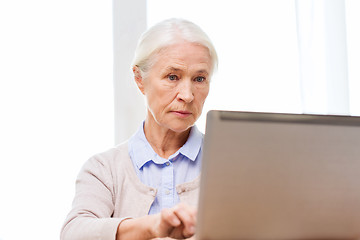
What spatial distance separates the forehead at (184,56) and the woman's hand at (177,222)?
679 mm

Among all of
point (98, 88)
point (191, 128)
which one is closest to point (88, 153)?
point (98, 88)

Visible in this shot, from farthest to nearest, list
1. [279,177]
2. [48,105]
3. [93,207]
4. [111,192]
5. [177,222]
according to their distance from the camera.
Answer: [48,105], [111,192], [93,207], [177,222], [279,177]

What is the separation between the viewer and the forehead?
5.08ft

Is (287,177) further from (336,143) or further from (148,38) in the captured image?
(148,38)

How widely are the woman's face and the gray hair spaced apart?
0.07 feet

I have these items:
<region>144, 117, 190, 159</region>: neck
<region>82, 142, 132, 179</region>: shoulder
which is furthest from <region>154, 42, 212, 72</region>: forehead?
<region>82, 142, 132, 179</region>: shoulder

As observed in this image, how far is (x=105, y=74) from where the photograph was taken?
92.8 inches

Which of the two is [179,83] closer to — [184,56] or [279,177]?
[184,56]

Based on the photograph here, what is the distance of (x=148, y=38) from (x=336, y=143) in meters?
0.98

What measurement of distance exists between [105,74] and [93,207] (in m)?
1.08

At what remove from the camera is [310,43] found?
2371mm

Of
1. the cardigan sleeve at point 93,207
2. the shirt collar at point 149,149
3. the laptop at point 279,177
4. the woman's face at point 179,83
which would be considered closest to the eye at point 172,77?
the woman's face at point 179,83

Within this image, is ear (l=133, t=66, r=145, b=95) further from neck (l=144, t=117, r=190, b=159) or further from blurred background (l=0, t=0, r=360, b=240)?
blurred background (l=0, t=0, r=360, b=240)

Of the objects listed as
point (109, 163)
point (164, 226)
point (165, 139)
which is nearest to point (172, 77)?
point (165, 139)
